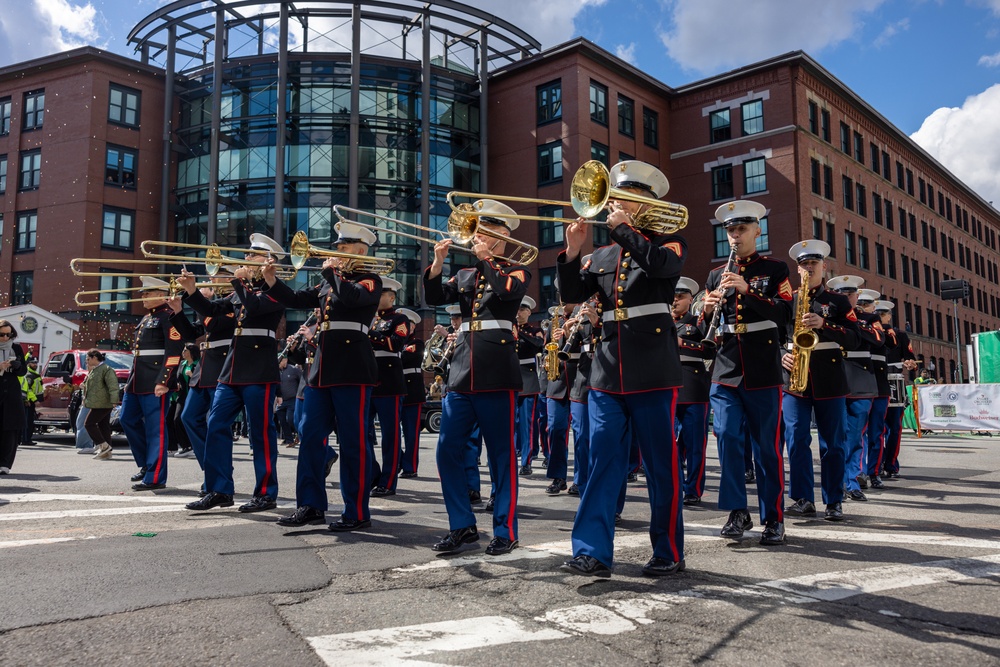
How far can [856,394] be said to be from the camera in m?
8.79

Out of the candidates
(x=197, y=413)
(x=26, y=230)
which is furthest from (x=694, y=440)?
(x=26, y=230)

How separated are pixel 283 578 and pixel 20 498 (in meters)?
5.08

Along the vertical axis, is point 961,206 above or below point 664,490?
above

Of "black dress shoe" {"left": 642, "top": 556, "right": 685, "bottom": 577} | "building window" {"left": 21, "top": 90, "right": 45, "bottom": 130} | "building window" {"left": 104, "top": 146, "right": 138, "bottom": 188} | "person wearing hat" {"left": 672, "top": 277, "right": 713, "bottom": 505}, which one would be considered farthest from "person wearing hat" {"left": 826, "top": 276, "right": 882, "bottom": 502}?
"building window" {"left": 21, "top": 90, "right": 45, "bottom": 130}

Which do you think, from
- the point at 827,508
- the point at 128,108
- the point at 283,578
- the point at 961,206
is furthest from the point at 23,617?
the point at 961,206

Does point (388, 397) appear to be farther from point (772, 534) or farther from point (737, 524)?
point (772, 534)

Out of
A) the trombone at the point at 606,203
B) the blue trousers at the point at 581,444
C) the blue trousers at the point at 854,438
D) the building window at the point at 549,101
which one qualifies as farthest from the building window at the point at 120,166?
the trombone at the point at 606,203

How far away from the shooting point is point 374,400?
28.3 ft

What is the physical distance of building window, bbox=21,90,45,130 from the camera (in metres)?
39.1

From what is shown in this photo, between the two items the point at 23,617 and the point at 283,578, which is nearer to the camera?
the point at 23,617

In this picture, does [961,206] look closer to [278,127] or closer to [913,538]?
[278,127]

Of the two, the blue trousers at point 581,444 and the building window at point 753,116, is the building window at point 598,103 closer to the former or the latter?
the building window at point 753,116

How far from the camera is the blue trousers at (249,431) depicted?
7.26m

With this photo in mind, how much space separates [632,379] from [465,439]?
4.59 feet
